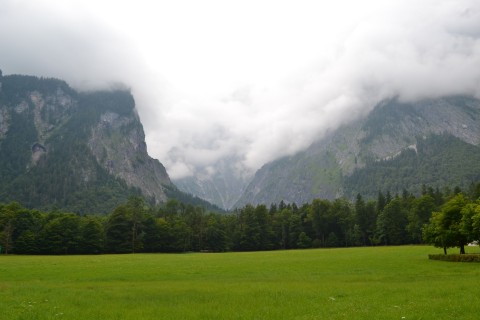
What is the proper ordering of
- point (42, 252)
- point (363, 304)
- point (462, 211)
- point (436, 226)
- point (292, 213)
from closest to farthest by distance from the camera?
point (363, 304) → point (462, 211) → point (436, 226) → point (42, 252) → point (292, 213)

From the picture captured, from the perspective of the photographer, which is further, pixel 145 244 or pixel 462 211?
pixel 145 244

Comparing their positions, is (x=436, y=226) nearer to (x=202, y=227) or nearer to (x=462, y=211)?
(x=462, y=211)

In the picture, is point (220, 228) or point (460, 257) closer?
point (460, 257)

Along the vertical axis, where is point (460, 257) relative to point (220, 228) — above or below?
below

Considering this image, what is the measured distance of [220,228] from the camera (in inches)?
6698

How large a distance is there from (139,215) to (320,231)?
7683cm

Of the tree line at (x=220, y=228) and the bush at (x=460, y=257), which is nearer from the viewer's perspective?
the bush at (x=460, y=257)

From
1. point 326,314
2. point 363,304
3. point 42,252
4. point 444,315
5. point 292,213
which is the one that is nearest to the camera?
point 444,315

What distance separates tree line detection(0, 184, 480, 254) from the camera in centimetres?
13462

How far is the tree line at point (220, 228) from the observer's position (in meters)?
135

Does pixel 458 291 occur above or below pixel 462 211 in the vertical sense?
below

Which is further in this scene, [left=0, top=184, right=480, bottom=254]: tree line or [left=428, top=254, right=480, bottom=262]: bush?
[left=0, top=184, right=480, bottom=254]: tree line

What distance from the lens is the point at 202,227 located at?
170625 mm

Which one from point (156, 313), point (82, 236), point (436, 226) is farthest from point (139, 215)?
point (156, 313)
